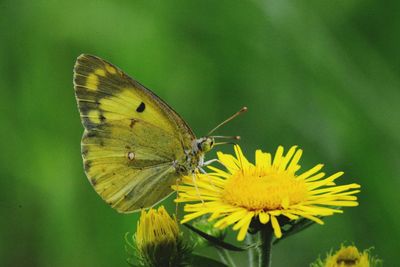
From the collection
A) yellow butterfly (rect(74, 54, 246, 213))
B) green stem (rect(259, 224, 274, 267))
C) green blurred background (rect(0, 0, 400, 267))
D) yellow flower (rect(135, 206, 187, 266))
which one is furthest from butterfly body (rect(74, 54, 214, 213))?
green blurred background (rect(0, 0, 400, 267))

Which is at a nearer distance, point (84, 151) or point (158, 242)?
point (158, 242)

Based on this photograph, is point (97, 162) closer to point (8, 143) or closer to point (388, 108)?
point (8, 143)

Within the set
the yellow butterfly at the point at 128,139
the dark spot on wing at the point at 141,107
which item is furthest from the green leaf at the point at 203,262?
the dark spot on wing at the point at 141,107

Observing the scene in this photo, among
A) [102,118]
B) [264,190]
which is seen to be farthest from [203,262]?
[102,118]

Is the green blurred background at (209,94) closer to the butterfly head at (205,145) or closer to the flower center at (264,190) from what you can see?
the butterfly head at (205,145)

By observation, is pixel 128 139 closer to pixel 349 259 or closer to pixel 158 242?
pixel 158 242

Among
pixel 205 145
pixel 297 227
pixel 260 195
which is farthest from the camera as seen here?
pixel 205 145
